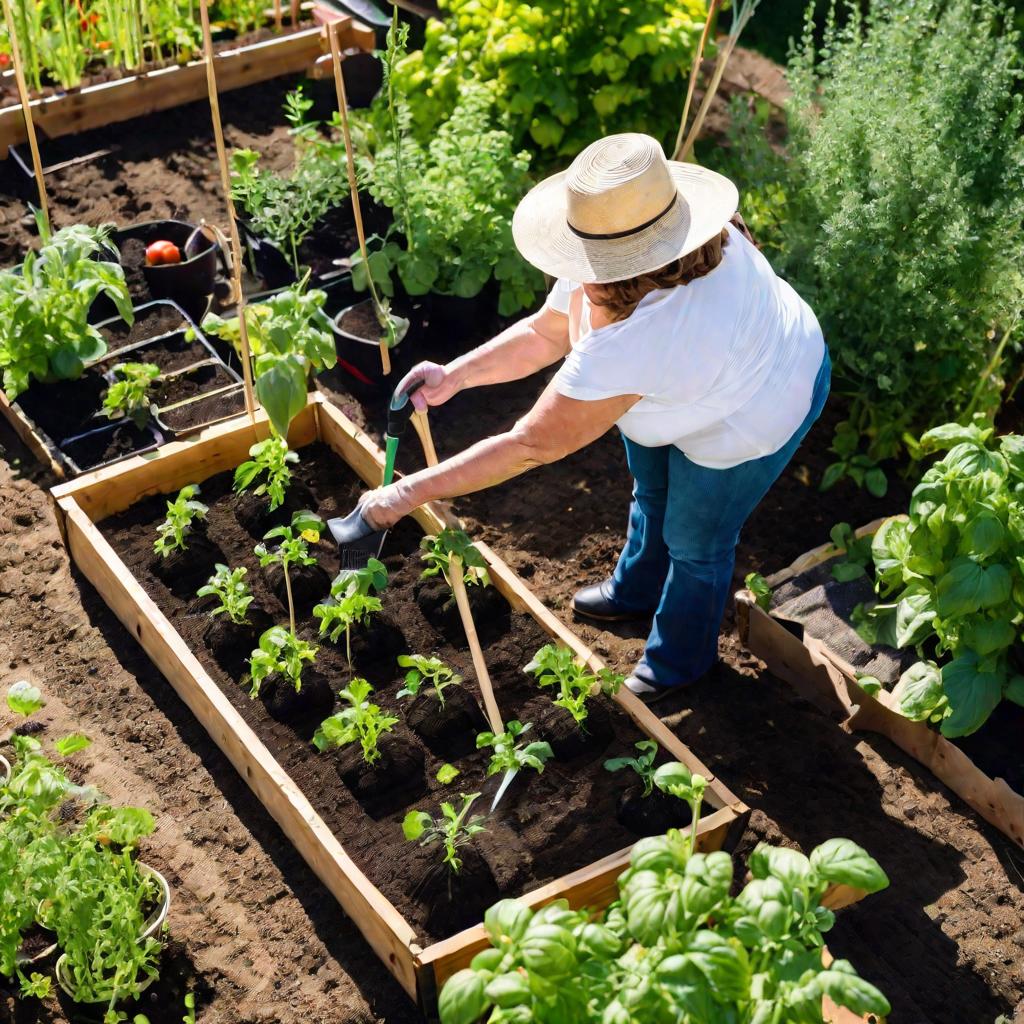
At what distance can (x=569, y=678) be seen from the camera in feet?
11.4

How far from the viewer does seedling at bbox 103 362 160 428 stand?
4.33 meters

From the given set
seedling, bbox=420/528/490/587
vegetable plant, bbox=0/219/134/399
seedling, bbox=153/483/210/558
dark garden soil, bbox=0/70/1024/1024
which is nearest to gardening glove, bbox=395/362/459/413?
seedling, bbox=420/528/490/587

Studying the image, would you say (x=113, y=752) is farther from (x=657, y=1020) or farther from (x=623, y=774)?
(x=657, y=1020)

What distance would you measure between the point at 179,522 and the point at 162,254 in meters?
1.57

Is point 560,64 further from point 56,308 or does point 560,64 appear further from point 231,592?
point 231,592

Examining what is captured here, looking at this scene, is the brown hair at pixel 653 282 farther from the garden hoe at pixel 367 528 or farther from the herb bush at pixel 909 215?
the herb bush at pixel 909 215

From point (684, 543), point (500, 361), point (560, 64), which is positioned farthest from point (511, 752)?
point (560, 64)

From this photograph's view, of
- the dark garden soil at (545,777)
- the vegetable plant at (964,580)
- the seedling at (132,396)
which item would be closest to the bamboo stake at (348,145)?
the dark garden soil at (545,777)

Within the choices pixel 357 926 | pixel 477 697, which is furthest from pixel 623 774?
pixel 357 926

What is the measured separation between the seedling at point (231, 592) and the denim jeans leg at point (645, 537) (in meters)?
1.16

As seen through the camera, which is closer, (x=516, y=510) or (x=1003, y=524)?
(x=1003, y=524)

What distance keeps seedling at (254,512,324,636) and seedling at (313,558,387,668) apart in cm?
12

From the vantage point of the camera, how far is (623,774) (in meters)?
3.40

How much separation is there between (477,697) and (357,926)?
0.69 meters
